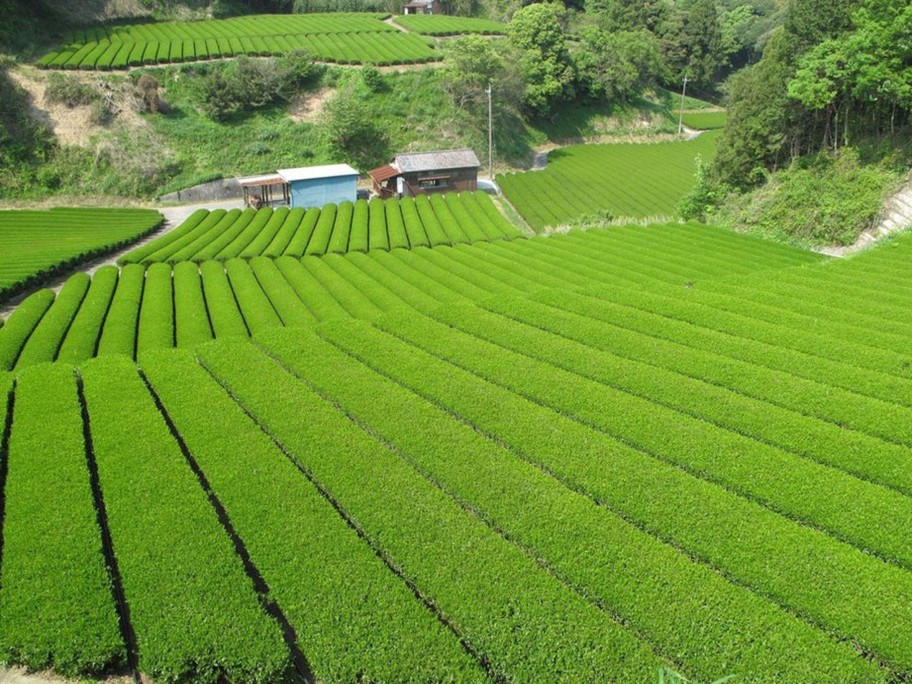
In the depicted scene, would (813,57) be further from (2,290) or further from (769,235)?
(2,290)

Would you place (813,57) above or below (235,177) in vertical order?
above

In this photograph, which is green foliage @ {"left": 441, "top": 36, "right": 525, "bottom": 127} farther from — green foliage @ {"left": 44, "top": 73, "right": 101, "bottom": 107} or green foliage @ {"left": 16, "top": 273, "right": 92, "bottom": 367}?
green foliage @ {"left": 16, "top": 273, "right": 92, "bottom": 367}

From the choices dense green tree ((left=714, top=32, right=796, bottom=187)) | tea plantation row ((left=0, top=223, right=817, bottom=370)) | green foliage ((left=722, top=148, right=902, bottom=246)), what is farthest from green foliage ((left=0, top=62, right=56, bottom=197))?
green foliage ((left=722, top=148, right=902, bottom=246))

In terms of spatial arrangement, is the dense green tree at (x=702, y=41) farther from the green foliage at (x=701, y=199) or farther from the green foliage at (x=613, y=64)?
the green foliage at (x=701, y=199)

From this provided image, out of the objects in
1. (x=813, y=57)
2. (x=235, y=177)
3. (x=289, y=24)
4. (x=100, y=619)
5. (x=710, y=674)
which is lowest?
(x=710, y=674)

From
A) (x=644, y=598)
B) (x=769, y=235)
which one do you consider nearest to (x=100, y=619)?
(x=644, y=598)

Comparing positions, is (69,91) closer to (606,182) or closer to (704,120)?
(606,182)

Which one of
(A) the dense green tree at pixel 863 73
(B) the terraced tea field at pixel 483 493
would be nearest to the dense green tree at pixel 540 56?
(A) the dense green tree at pixel 863 73
